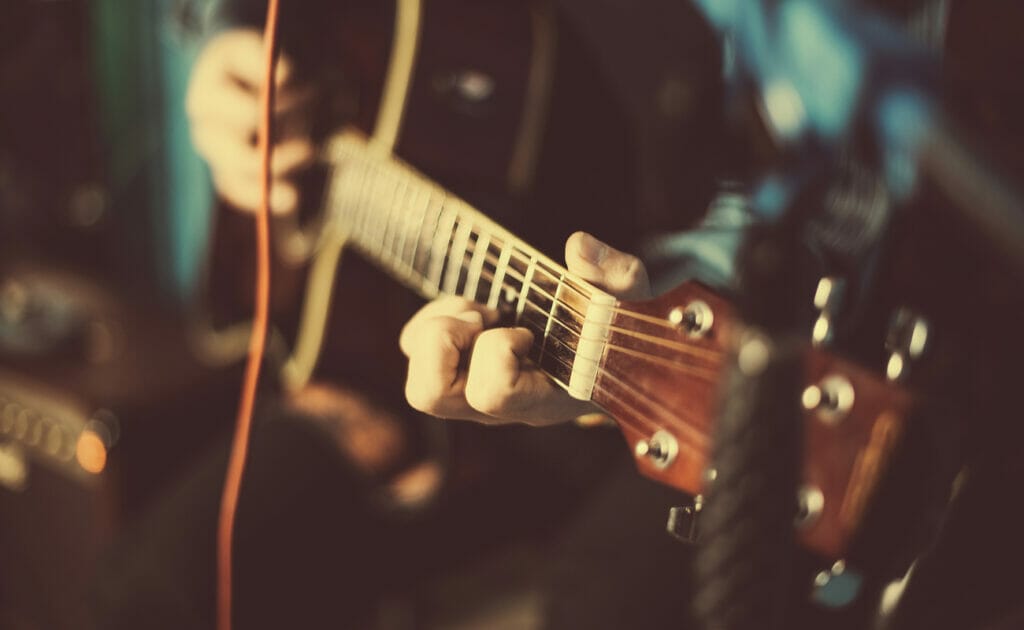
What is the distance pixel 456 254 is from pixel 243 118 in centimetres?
39

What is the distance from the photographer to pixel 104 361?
1.16 metres

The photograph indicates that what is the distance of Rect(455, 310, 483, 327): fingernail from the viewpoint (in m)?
0.48

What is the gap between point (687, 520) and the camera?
1.33ft

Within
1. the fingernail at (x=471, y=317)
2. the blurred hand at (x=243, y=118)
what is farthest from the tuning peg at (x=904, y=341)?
the blurred hand at (x=243, y=118)

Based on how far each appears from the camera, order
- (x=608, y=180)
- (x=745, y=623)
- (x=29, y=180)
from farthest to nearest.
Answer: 1. (x=29, y=180)
2. (x=608, y=180)
3. (x=745, y=623)

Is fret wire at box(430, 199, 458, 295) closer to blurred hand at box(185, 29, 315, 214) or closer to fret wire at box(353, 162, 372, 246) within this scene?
fret wire at box(353, 162, 372, 246)

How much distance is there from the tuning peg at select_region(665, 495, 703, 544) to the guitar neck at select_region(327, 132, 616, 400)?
8 centimetres

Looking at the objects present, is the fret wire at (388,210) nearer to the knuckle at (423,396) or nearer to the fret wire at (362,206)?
the fret wire at (362,206)

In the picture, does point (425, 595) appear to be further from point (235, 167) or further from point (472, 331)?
point (472, 331)

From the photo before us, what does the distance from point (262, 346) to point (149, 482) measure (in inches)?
23.1

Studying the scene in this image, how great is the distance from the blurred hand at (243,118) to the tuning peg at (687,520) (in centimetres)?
54

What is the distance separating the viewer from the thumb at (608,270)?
428mm

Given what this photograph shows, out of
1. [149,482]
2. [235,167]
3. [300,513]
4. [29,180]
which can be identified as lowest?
[149,482]

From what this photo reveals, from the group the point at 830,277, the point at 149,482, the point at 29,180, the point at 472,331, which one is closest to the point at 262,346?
the point at 472,331
